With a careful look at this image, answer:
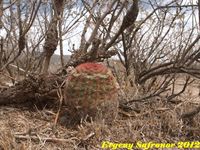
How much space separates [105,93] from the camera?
8.27 feet

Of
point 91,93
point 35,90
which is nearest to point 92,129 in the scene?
point 91,93

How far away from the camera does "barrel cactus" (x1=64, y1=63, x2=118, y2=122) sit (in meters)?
2.49

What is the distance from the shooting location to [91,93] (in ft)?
8.14

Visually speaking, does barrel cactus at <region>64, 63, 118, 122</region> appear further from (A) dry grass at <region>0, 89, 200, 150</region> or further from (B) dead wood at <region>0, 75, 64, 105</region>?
(B) dead wood at <region>0, 75, 64, 105</region>

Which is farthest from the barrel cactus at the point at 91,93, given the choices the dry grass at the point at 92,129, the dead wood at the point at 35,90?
the dead wood at the point at 35,90

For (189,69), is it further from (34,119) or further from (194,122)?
(34,119)

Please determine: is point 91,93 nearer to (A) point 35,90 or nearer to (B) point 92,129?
(B) point 92,129

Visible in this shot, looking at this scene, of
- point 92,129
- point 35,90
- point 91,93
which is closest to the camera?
point 92,129

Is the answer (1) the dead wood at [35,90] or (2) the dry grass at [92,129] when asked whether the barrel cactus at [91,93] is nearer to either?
(2) the dry grass at [92,129]

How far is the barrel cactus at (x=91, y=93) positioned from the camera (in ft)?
8.17

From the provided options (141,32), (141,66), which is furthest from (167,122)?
(141,32)

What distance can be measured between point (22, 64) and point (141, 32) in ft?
6.05

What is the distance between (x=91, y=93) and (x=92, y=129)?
26 cm

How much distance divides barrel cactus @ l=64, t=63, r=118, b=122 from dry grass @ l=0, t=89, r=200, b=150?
0.10m
